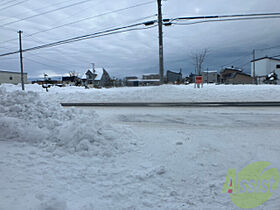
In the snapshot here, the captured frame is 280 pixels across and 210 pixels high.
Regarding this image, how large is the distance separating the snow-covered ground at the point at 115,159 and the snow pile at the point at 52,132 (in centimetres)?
2

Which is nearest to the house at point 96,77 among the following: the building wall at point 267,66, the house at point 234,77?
the house at point 234,77

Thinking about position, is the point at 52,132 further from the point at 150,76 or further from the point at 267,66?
the point at 150,76

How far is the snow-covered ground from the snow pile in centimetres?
2

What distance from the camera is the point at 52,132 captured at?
3.86 metres

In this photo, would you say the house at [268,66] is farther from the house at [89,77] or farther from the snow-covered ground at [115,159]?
the snow-covered ground at [115,159]

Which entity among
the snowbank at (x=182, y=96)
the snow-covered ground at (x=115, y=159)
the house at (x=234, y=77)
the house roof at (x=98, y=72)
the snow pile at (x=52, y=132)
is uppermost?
the house roof at (x=98, y=72)

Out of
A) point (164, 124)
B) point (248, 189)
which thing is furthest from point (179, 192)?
point (164, 124)

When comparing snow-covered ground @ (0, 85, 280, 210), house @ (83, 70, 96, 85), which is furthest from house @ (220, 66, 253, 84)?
snow-covered ground @ (0, 85, 280, 210)

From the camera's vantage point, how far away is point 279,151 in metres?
3.56

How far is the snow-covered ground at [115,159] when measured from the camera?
2.23 meters

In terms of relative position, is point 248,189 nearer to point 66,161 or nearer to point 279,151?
point 279,151

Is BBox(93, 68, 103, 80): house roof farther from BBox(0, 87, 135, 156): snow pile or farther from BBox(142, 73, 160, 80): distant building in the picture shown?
BBox(0, 87, 135, 156): snow pile

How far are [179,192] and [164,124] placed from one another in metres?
3.55

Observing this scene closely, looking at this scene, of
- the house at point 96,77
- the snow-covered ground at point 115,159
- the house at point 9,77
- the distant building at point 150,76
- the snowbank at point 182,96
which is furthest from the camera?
the distant building at point 150,76
